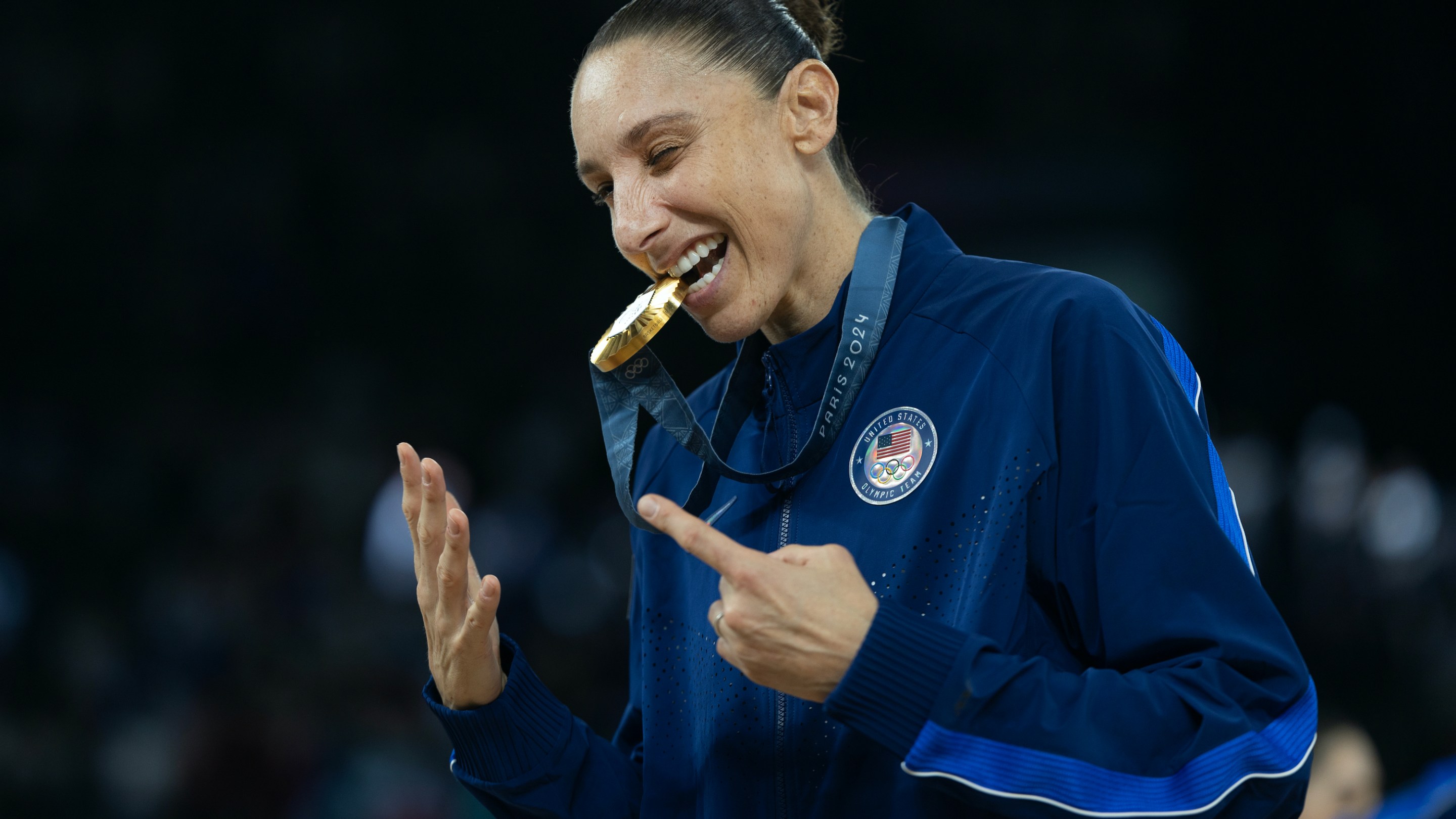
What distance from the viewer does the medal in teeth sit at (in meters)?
1.51

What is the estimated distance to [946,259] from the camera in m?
1.54

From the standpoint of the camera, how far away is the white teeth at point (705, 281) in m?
1.52

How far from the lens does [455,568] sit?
151 centimetres

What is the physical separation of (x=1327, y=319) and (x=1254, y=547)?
2.41m

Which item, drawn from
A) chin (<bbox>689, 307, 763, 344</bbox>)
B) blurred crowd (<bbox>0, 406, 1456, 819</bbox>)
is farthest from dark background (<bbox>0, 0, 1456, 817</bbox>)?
chin (<bbox>689, 307, 763, 344</bbox>)

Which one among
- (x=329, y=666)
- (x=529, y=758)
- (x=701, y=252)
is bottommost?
(x=329, y=666)

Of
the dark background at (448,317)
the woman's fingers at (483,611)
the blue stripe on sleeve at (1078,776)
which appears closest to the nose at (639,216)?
the woman's fingers at (483,611)

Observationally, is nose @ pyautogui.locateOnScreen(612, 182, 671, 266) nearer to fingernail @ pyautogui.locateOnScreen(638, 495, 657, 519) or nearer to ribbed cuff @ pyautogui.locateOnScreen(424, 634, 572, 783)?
fingernail @ pyautogui.locateOnScreen(638, 495, 657, 519)

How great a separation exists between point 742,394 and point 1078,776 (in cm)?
71

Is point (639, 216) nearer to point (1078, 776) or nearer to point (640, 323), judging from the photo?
point (640, 323)

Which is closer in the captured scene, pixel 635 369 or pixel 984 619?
pixel 984 619

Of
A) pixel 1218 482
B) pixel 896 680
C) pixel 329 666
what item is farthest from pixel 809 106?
pixel 329 666

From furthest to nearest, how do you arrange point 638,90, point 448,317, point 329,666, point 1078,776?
point 448,317
point 329,666
point 638,90
point 1078,776

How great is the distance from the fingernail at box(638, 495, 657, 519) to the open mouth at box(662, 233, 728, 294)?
0.40 m
